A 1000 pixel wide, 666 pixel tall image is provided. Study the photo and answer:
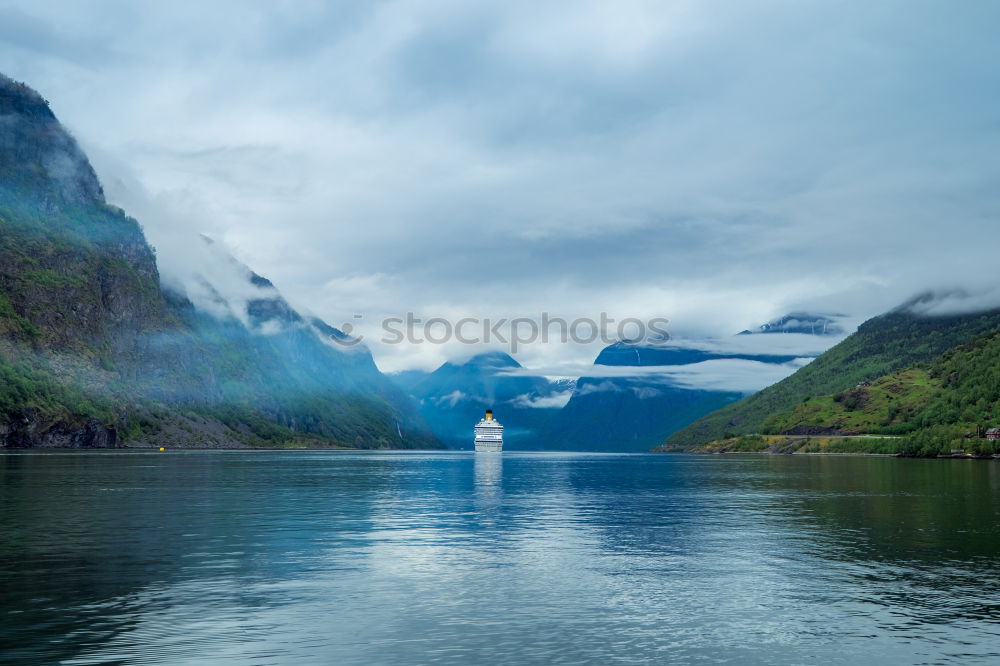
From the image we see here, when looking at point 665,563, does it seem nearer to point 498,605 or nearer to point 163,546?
point 498,605

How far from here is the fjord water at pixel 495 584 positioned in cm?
3384

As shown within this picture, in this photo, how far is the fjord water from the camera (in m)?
33.8

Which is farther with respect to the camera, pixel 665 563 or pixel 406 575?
pixel 665 563

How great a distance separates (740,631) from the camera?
121 ft

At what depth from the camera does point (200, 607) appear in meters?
40.7

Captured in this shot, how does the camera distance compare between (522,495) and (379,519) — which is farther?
(522,495)

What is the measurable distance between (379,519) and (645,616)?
47083mm

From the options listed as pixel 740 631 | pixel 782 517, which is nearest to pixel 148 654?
pixel 740 631

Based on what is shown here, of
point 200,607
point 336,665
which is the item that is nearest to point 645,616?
point 336,665

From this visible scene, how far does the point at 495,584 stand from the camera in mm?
47500

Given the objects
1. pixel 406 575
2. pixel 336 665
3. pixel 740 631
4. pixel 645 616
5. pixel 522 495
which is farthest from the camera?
pixel 522 495

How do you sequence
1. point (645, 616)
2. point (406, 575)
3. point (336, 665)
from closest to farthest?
1. point (336, 665)
2. point (645, 616)
3. point (406, 575)

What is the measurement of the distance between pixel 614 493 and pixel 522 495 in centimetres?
1334

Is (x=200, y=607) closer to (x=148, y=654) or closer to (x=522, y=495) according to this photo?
(x=148, y=654)
